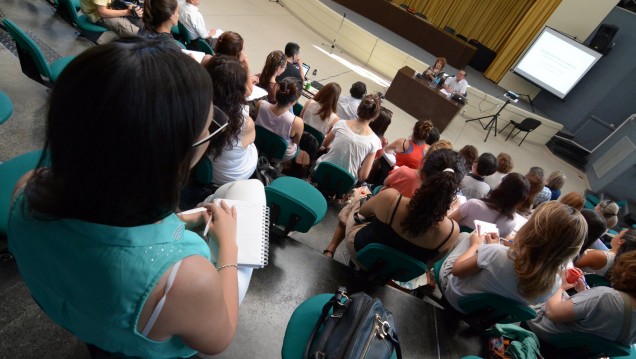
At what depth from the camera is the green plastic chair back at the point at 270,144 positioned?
2641mm

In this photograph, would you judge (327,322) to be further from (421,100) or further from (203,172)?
(421,100)

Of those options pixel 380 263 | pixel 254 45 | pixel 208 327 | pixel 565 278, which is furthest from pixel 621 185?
pixel 208 327

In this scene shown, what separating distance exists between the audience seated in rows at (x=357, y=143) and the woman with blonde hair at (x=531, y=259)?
1.29 meters

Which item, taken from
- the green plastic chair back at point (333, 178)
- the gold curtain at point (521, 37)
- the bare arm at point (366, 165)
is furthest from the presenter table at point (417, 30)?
the green plastic chair back at point (333, 178)

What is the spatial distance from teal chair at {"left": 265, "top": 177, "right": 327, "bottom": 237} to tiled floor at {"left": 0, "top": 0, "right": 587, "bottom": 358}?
332 mm

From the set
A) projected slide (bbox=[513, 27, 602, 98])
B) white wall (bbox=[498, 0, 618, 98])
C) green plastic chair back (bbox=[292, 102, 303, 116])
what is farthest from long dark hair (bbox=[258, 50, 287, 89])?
white wall (bbox=[498, 0, 618, 98])

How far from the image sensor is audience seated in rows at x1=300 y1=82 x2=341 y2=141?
129 inches

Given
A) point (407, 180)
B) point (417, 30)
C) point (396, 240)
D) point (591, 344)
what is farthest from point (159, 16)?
point (417, 30)

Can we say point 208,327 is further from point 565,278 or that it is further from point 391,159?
point 391,159

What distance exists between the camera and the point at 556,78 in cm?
856

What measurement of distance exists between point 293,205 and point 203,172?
75 centimetres

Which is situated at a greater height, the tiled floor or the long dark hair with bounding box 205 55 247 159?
the long dark hair with bounding box 205 55 247 159

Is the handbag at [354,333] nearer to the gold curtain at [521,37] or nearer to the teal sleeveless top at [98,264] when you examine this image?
the teal sleeveless top at [98,264]

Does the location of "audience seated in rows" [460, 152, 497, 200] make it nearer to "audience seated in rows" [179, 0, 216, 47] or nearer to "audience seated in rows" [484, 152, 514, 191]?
"audience seated in rows" [484, 152, 514, 191]
